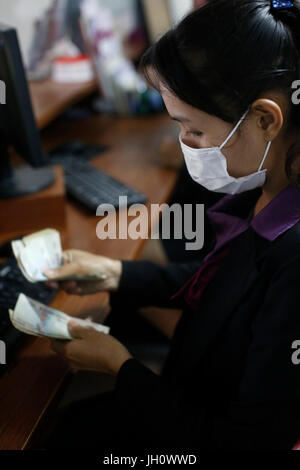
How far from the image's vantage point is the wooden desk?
1.69 meters

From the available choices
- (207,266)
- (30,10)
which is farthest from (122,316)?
(30,10)

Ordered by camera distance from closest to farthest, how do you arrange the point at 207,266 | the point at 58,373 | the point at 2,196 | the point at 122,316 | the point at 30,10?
1. the point at 58,373
2. the point at 207,266
3. the point at 2,196
4. the point at 122,316
5. the point at 30,10

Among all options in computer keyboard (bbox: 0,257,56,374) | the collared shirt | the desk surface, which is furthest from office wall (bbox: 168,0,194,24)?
computer keyboard (bbox: 0,257,56,374)

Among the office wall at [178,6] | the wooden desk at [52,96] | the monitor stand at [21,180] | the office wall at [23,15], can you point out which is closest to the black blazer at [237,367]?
the monitor stand at [21,180]

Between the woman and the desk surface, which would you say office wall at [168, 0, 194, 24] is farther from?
the woman

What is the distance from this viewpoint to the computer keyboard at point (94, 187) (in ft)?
4.57

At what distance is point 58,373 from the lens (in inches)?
33.8

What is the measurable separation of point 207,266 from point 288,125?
1.13 ft

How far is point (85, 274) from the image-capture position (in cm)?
104

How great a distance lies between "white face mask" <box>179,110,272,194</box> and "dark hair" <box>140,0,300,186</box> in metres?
0.08

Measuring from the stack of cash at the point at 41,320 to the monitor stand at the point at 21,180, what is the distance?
480 millimetres

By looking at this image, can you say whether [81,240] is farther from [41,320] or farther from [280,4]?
[280,4]
